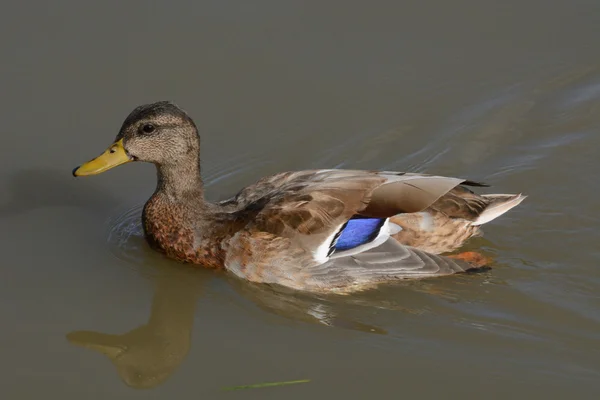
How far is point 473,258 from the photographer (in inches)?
320

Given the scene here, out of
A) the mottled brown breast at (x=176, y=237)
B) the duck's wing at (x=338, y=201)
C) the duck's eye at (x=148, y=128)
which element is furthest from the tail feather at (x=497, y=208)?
the duck's eye at (x=148, y=128)

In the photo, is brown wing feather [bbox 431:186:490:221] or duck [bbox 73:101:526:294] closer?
duck [bbox 73:101:526:294]

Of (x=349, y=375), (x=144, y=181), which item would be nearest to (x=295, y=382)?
(x=349, y=375)

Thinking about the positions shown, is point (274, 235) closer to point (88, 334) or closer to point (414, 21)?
point (88, 334)

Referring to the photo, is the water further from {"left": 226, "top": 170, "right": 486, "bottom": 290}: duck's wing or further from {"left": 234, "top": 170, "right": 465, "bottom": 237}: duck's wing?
{"left": 234, "top": 170, "right": 465, "bottom": 237}: duck's wing

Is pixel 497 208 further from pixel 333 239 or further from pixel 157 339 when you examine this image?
pixel 157 339

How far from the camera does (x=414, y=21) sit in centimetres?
1112

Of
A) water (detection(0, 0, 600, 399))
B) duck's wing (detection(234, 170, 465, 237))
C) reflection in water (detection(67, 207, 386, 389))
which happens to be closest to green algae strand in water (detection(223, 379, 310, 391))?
water (detection(0, 0, 600, 399))

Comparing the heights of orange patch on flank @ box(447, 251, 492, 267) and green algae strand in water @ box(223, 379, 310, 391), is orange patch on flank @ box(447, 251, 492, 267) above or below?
above

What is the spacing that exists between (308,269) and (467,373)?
165cm

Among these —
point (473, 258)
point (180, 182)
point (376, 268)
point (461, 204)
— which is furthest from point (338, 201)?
point (180, 182)

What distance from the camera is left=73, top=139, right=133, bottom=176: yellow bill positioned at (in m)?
7.98

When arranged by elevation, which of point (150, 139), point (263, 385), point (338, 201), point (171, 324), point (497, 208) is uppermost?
point (150, 139)

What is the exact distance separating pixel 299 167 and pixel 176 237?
1823 mm
